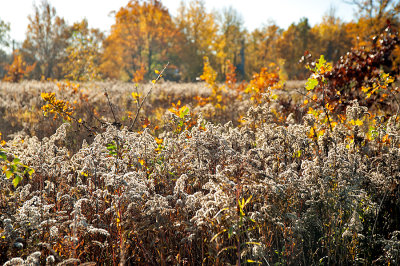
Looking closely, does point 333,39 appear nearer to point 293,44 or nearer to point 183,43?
point 293,44

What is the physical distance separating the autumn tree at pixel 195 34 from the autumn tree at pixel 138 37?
1.74 m

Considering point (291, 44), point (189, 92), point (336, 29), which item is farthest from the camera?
point (336, 29)

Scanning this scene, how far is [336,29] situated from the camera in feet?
119

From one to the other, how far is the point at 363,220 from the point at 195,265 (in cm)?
155

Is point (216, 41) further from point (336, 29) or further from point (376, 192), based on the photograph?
point (376, 192)

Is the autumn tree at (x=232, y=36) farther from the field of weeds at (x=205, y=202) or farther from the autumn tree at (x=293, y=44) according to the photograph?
the field of weeds at (x=205, y=202)

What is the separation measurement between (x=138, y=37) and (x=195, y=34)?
6621 millimetres

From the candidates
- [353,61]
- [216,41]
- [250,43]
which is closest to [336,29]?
[250,43]

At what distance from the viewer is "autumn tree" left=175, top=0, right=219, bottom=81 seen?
106 ft

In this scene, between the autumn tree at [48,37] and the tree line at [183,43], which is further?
the tree line at [183,43]

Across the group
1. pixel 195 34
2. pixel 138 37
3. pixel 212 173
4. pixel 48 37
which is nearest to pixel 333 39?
pixel 195 34

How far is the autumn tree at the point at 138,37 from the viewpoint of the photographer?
29.3 m

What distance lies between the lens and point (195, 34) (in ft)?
108

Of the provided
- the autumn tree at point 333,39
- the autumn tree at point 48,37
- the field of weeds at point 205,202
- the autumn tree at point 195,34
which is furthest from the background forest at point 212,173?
the autumn tree at point 333,39
